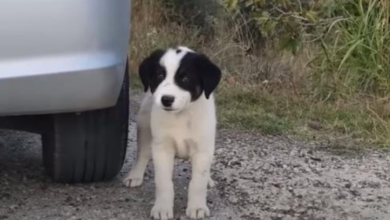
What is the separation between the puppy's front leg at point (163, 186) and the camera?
134 inches

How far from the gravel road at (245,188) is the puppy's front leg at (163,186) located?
7cm

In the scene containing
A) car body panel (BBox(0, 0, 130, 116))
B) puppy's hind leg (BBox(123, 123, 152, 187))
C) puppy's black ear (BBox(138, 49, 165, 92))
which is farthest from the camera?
puppy's hind leg (BBox(123, 123, 152, 187))

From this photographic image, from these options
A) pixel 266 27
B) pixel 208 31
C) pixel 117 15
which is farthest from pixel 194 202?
pixel 208 31

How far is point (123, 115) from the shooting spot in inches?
145

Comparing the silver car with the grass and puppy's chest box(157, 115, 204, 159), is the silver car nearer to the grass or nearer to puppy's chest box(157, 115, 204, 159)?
puppy's chest box(157, 115, 204, 159)

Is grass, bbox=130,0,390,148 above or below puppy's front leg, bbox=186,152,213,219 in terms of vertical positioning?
below

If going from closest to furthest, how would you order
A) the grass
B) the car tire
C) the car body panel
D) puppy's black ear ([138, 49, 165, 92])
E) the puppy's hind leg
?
the car body panel → puppy's black ear ([138, 49, 165, 92]) → the car tire → the puppy's hind leg → the grass

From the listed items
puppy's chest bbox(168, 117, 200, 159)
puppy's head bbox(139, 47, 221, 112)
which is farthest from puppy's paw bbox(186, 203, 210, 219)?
puppy's head bbox(139, 47, 221, 112)

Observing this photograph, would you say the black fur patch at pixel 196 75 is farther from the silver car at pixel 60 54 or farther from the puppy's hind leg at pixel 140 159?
the puppy's hind leg at pixel 140 159

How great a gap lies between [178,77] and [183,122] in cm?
25

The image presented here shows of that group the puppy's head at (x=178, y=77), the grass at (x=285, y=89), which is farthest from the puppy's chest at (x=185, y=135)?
the grass at (x=285, y=89)

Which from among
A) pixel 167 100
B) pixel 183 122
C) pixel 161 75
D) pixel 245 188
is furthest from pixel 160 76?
pixel 245 188

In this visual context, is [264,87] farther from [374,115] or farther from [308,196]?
[308,196]

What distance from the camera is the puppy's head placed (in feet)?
10.5
